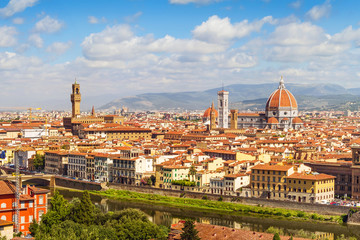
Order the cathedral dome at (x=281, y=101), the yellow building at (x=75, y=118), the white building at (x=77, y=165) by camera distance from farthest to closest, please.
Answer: the cathedral dome at (x=281, y=101), the yellow building at (x=75, y=118), the white building at (x=77, y=165)

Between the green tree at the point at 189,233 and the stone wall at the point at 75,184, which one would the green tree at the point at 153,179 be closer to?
the stone wall at the point at 75,184

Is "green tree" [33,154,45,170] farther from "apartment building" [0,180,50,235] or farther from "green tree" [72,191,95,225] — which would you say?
"green tree" [72,191,95,225]

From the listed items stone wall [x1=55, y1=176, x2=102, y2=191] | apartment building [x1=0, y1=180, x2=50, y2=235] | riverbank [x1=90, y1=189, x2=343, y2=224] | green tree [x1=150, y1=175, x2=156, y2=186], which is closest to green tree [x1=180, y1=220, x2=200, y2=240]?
apartment building [x1=0, y1=180, x2=50, y2=235]

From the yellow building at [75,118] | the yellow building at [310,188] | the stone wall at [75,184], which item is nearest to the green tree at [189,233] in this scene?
the yellow building at [310,188]

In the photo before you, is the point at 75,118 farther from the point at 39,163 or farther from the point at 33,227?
the point at 33,227

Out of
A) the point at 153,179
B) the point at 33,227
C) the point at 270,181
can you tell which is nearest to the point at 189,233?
the point at 33,227
